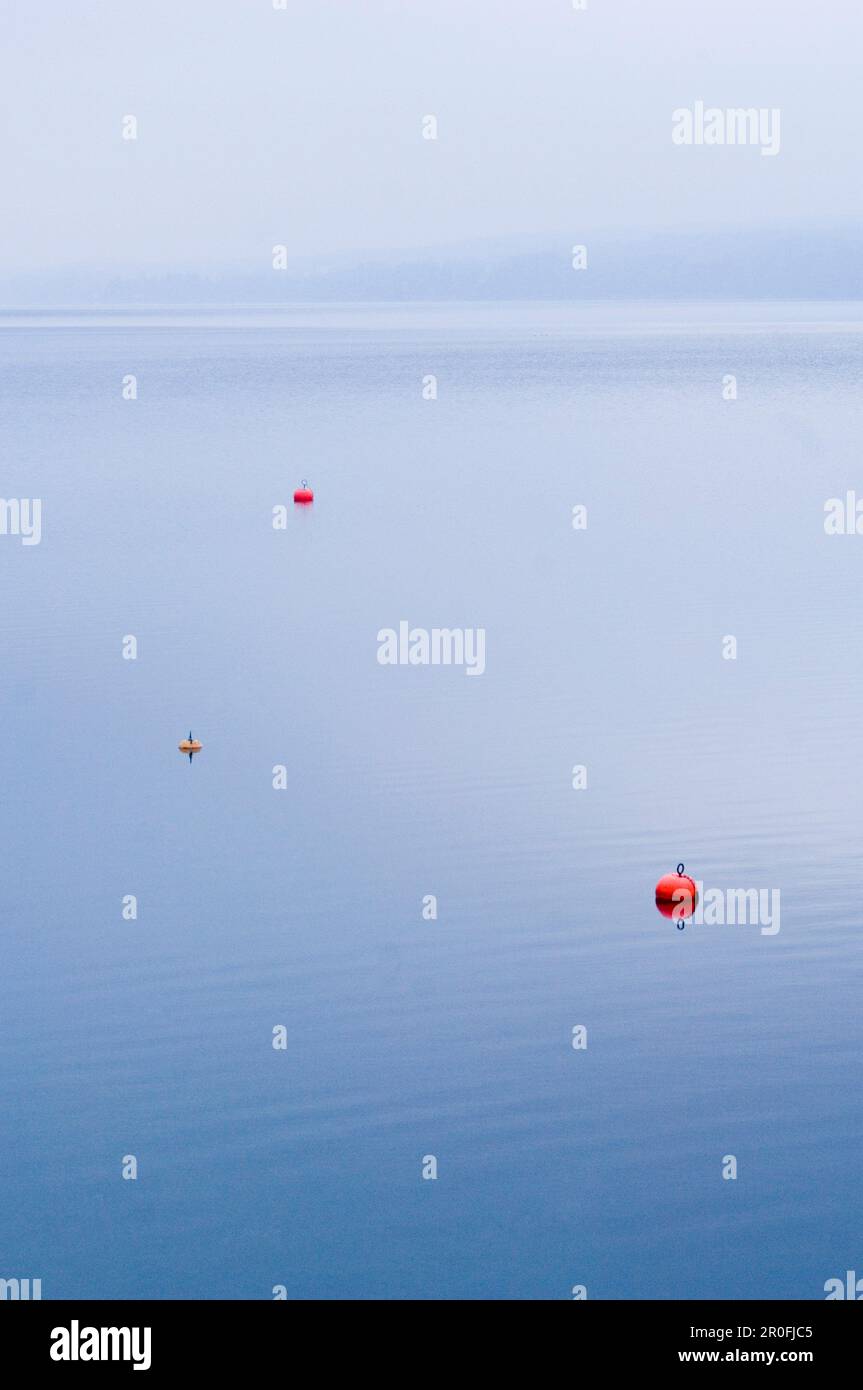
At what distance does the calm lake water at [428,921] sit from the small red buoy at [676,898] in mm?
139

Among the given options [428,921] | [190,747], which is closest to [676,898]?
[428,921]

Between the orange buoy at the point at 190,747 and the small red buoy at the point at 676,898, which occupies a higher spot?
the orange buoy at the point at 190,747

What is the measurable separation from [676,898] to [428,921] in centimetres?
215

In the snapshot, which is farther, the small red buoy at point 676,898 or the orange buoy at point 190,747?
the orange buoy at point 190,747

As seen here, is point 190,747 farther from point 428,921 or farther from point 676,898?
point 676,898

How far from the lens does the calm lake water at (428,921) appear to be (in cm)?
1341

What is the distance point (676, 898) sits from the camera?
17.8m

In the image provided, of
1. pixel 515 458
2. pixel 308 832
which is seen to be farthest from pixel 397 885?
pixel 515 458

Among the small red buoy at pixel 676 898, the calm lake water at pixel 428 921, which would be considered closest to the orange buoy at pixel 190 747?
the calm lake water at pixel 428 921

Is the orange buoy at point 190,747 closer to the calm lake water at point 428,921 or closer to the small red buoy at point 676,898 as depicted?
the calm lake water at point 428,921

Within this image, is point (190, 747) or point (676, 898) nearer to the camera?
point (676, 898)

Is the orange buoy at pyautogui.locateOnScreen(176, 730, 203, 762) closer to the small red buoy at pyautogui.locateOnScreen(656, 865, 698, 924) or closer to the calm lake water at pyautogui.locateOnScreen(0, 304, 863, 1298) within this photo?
the calm lake water at pyautogui.locateOnScreen(0, 304, 863, 1298)

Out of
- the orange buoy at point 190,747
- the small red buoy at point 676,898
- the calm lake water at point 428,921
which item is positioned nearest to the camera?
the calm lake water at point 428,921

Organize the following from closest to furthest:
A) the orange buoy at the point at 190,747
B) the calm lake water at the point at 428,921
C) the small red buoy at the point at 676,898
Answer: the calm lake water at the point at 428,921 < the small red buoy at the point at 676,898 < the orange buoy at the point at 190,747
